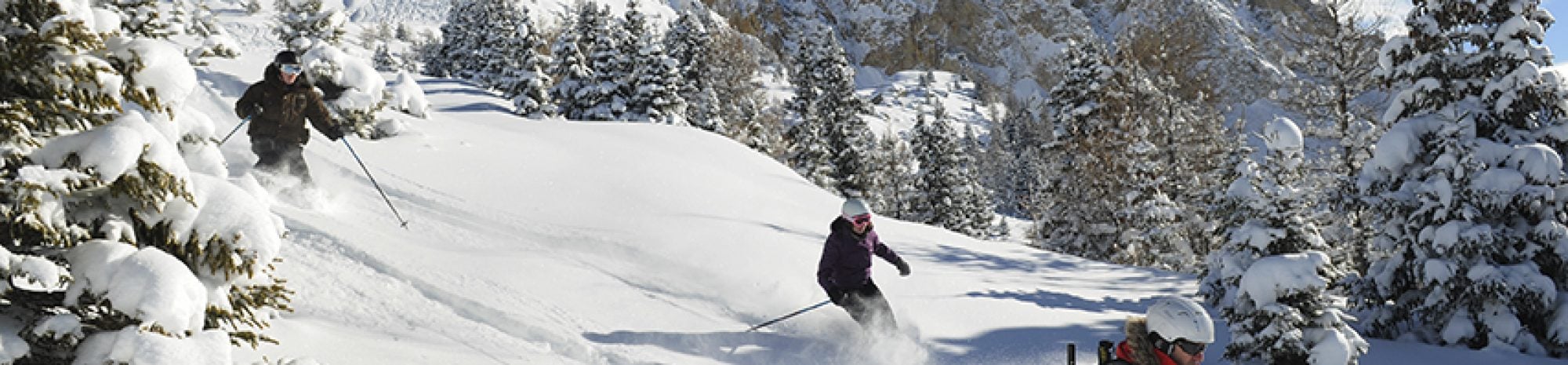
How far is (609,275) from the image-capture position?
995 cm

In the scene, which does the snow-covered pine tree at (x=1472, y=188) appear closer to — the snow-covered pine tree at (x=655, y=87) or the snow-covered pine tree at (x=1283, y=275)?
the snow-covered pine tree at (x=1283, y=275)

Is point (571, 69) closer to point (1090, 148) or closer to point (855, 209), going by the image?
point (1090, 148)

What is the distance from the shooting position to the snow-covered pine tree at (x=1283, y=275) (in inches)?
320

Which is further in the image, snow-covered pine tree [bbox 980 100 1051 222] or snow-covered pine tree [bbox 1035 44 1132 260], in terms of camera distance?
snow-covered pine tree [bbox 980 100 1051 222]

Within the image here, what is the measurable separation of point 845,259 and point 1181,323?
399 centimetres

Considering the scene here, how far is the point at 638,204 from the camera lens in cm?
1364

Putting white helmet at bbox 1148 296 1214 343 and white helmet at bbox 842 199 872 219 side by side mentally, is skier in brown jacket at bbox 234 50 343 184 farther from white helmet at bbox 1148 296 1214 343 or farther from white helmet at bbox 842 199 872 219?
white helmet at bbox 1148 296 1214 343

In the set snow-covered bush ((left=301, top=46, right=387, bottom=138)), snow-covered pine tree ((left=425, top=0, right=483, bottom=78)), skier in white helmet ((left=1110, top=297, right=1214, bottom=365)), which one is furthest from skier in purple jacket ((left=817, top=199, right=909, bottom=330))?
snow-covered pine tree ((left=425, top=0, right=483, bottom=78))

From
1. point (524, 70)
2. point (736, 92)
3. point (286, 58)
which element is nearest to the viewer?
point (286, 58)

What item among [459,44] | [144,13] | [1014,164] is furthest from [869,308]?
[1014,164]

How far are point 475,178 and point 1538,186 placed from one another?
1415 cm

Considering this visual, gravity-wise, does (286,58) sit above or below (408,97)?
above

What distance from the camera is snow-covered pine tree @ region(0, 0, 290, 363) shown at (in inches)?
134

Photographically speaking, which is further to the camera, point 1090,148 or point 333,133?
point 1090,148
